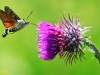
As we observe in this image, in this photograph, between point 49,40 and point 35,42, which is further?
point 35,42

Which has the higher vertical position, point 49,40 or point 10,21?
point 10,21

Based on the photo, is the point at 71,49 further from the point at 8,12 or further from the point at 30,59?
the point at 30,59

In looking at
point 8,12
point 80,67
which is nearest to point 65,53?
point 8,12

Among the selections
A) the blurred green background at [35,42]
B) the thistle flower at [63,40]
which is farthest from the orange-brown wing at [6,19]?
the blurred green background at [35,42]

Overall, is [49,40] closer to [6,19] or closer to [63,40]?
[63,40]

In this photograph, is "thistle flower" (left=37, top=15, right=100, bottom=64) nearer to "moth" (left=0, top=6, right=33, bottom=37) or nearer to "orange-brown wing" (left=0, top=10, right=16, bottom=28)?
"moth" (left=0, top=6, right=33, bottom=37)

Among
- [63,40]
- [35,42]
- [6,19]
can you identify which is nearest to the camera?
[6,19]

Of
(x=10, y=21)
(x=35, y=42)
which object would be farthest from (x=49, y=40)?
(x=35, y=42)
